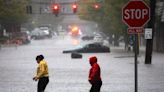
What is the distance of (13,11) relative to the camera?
10388 centimetres

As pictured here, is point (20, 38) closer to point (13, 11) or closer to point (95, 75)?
point (13, 11)

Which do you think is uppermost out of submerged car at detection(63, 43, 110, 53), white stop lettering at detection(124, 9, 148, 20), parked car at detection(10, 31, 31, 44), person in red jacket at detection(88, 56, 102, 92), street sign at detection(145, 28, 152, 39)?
white stop lettering at detection(124, 9, 148, 20)

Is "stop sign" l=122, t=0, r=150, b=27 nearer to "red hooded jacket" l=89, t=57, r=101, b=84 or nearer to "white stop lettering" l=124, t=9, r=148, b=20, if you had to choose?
"white stop lettering" l=124, t=9, r=148, b=20

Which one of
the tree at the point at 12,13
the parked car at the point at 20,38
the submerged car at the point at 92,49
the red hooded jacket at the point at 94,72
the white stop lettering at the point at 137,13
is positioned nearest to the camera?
the white stop lettering at the point at 137,13

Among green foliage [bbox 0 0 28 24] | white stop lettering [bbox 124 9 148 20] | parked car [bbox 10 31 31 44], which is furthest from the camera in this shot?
parked car [bbox 10 31 31 44]

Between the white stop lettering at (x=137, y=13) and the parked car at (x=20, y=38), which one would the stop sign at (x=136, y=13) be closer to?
the white stop lettering at (x=137, y=13)

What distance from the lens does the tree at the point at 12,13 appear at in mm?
99062

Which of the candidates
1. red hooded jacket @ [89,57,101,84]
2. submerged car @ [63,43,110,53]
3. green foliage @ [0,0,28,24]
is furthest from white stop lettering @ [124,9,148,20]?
green foliage @ [0,0,28,24]

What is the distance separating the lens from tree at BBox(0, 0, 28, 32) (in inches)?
3900

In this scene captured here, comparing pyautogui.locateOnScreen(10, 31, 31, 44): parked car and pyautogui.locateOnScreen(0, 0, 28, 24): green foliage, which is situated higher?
pyautogui.locateOnScreen(0, 0, 28, 24): green foliage

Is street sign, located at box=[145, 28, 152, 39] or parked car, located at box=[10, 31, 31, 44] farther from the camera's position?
parked car, located at box=[10, 31, 31, 44]

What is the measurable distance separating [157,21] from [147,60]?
2752 centimetres

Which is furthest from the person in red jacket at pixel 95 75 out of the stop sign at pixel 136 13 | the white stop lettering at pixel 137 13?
the white stop lettering at pixel 137 13

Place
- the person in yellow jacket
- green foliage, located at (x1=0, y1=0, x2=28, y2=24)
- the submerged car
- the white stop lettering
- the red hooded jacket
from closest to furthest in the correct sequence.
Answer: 1. the white stop lettering
2. the red hooded jacket
3. the person in yellow jacket
4. the submerged car
5. green foliage, located at (x1=0, y1=0, x2=28, y2=24)
